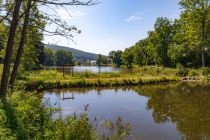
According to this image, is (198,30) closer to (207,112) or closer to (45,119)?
(207,112)

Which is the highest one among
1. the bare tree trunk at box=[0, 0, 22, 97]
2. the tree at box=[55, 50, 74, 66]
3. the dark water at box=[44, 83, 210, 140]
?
the tree at box=[55, 50, 74, 66]

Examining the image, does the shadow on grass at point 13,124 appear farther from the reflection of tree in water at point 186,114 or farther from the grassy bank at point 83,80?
the grassy bank at point 83,80

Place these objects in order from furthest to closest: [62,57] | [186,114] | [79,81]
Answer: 1. [62,57]
2. [79,81]
3. [186,114]

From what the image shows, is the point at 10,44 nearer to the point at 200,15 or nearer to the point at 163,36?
the point at 200,15

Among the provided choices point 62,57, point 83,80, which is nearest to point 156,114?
point 83,80

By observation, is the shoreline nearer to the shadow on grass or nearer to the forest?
the forest

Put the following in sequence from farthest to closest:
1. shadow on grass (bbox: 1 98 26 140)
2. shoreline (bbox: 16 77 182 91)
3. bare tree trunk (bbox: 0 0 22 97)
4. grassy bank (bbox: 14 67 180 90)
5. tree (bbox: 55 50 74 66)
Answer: tree (bbox: 55 50 74 66)
grassy bank (bbox: 14 67 180 90)
shoreline (bbox: 16 77 182 91)
bare tree trunk (bbox: 0 0 22 97)
shadow on grass (bbox: 1 98 26 140)

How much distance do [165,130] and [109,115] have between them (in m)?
3.37

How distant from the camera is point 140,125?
36.6ft

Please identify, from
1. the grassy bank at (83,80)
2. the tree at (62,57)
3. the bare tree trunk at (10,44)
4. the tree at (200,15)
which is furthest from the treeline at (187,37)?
the tree at (62,57)

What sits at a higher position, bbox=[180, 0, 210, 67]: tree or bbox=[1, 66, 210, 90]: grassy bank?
bbox=[180, 0, 210, 67]: tree

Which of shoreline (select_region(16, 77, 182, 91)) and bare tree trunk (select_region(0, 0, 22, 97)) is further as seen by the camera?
shoreline (select_region(16, 77, 182, 91))

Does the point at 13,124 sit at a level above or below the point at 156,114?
above

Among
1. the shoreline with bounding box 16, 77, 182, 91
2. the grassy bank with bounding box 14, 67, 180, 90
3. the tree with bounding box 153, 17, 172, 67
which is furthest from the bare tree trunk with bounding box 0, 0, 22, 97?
the tree with bounding box 153, 17, 172, 67
